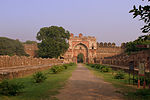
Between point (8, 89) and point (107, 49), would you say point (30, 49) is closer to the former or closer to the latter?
point (107, 49)

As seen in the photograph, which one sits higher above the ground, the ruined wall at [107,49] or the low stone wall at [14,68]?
the ruined wall at [107,49]

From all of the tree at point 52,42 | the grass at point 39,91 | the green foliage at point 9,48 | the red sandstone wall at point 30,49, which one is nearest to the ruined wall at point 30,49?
the red sandstone wall at point 30,49

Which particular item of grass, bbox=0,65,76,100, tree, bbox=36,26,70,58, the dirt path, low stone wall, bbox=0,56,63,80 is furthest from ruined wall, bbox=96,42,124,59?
the dirt path

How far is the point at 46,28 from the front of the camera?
43000 mm

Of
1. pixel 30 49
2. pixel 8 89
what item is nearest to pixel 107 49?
pixel 30 49

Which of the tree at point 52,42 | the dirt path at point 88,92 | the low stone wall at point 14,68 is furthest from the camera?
the tree at point 52,42

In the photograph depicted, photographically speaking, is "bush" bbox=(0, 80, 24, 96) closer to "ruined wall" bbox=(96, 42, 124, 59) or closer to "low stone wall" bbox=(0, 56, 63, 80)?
"low stone wall" bbox=(0, 56, 63, 80)

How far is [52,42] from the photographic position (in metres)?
39.9

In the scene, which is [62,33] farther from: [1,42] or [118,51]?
[118,51]

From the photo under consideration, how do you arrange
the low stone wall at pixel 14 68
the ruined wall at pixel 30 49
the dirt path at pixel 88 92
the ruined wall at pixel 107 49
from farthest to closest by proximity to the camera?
the ruined wall at pixel 107 49
the ruined wall at pixel 30 49
the low stone wall at pixel 14 68
the dirt path at pixel 88 92

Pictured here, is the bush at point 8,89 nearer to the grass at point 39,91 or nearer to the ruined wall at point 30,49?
the grass at point 39,91

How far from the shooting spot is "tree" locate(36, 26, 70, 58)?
39844 millimetres

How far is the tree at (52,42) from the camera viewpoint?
131 ft

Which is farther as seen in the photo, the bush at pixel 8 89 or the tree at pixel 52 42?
the tree at pixel 52 42
